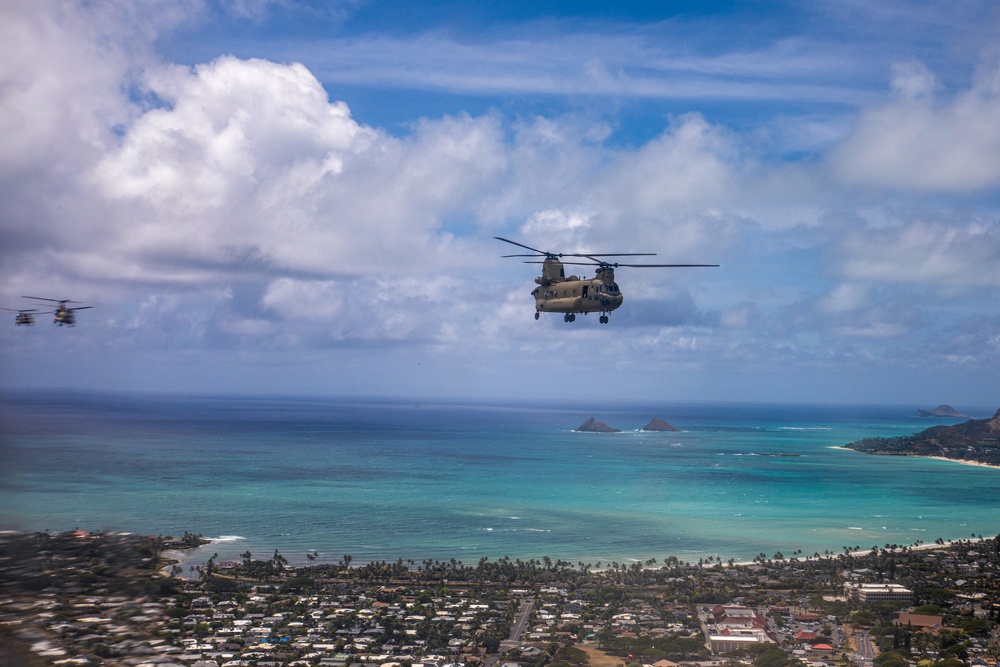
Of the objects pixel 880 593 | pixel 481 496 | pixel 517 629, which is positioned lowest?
pixel 481 496

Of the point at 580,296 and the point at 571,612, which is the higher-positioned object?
the point at 580,296

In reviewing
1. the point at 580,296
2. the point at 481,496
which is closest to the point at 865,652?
the point at 580,296

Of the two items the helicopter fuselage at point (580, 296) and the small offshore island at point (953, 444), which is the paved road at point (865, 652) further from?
the small offshore island at point (953, 444)

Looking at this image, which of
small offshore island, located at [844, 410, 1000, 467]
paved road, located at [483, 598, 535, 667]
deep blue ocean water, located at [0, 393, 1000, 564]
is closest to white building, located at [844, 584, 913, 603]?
deep blue ocean water, located at [0, 393, 1000, 564]

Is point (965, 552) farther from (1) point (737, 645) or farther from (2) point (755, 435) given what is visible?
(2) point (755, 435)

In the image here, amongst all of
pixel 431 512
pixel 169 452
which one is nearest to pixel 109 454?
pixel 169 452

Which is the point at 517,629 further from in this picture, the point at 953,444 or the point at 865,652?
the point at 953,444

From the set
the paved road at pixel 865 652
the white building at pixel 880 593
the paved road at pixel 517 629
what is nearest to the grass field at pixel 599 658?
the paved road at pixel 517 629
